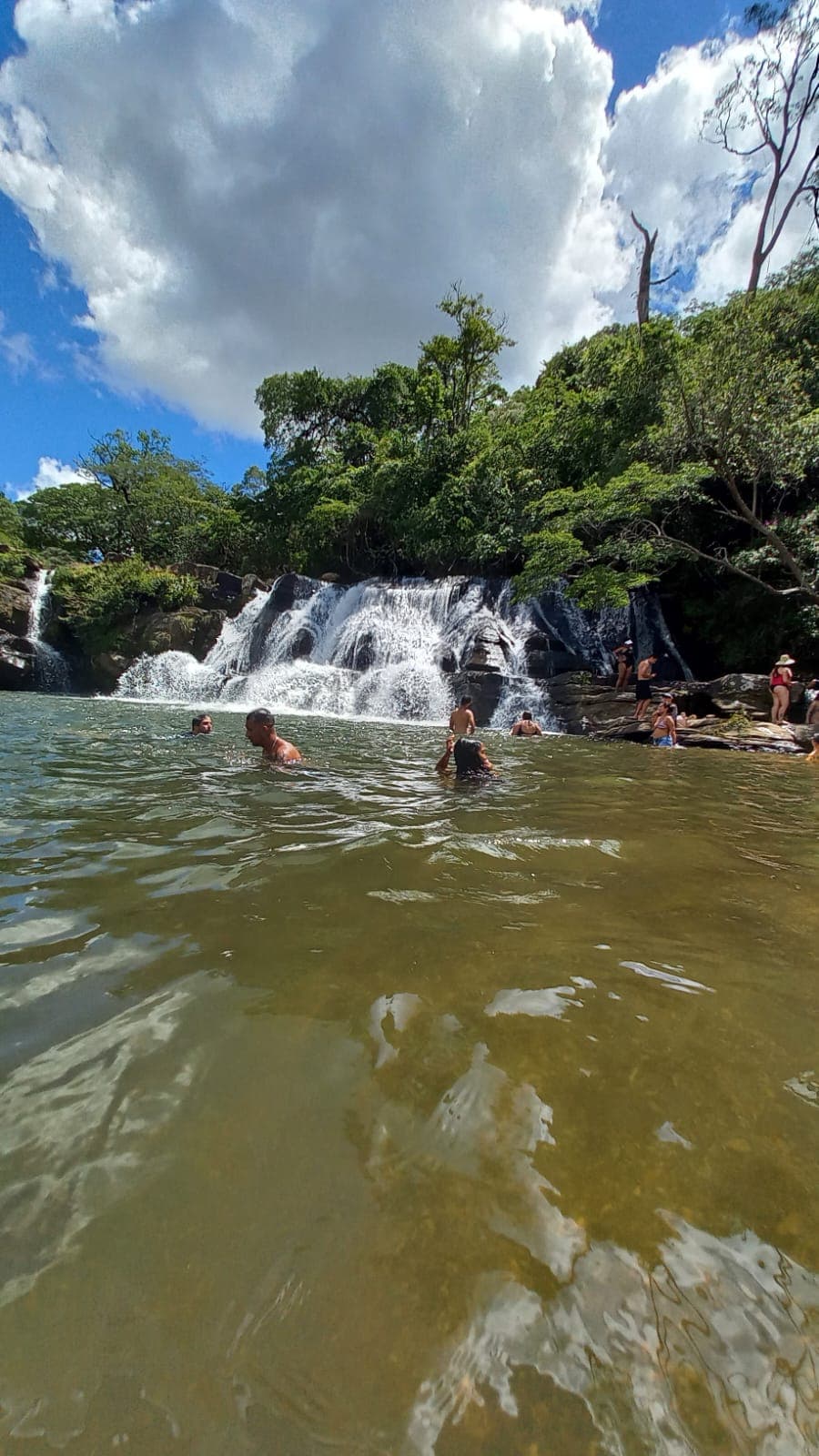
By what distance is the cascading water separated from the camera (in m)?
16.4

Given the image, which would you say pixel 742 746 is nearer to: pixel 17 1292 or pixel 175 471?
pixel 17 1292

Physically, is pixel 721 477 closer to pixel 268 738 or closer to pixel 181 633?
pixel 268 738

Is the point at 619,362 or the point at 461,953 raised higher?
the point at 619,362

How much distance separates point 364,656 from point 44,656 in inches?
590

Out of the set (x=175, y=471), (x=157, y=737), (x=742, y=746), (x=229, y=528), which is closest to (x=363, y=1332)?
(x=157, y=737)

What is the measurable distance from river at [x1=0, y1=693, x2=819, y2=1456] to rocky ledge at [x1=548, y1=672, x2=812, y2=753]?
9302 millimetres

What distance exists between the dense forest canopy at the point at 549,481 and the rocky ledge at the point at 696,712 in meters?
2.25

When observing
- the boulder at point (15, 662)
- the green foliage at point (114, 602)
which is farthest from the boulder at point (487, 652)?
the boulder at point (15, 662)

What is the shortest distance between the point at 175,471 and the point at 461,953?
144 feet

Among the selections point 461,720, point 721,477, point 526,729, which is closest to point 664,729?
point 526,729

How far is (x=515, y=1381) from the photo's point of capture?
896 millimetres

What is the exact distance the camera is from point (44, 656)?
23.8 metres

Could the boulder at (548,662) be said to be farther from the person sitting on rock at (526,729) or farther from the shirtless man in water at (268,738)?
the shirtless man in water at (268,738)

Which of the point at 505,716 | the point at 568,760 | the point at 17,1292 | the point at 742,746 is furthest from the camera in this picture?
the point at 505,716
